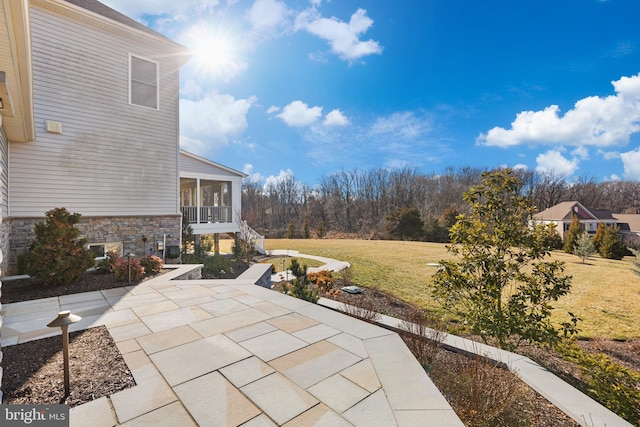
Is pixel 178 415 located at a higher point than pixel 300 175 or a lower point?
lower

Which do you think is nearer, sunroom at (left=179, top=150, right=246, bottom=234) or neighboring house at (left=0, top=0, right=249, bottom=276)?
neighboring house at (left=0, top=0, right=249, bottom=276)

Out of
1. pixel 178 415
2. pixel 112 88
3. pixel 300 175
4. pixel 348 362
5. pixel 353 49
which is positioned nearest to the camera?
pixel 178 415

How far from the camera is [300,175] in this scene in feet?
133

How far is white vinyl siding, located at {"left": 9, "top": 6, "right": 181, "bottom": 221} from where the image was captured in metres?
6.98

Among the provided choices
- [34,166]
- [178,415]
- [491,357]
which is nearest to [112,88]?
[34,166]

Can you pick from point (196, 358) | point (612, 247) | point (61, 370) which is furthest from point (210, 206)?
point (612, 247)

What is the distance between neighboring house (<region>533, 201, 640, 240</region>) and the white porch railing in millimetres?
28195

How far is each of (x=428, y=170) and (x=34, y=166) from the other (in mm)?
37852

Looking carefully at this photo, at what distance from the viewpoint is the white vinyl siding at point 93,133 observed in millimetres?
6980

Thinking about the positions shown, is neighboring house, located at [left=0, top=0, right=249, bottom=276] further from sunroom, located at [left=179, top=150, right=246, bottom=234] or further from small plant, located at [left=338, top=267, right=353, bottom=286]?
small plant, located at [left=338, top=267, right=353, bottom=286]

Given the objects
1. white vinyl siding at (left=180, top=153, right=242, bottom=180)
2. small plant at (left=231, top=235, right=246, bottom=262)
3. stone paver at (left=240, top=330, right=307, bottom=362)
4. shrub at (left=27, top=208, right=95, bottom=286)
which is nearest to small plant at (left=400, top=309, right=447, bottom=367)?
stone paver at (left=240, top=330, right=307, bottom=362)

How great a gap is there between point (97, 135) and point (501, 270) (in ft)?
32.0

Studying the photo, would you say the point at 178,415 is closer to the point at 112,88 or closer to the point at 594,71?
the point at 112,88

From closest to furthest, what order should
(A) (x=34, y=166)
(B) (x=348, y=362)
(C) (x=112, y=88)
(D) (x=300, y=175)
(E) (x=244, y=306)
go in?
(B) (x=348, y=362), (E) (x=244, y=306), (A) (x=34, y=166), (C) (x=112, y=88), (D) (x=300, y=175)
